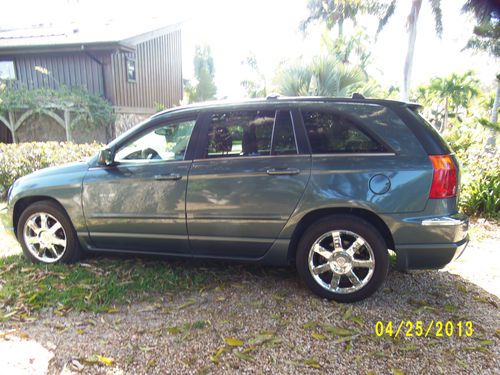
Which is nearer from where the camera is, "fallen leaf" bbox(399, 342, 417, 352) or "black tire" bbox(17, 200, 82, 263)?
"fallen leaf" bbox(399, 342, 417, 352)

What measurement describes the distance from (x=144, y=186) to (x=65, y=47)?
11986 millimetres

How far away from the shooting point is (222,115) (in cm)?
341

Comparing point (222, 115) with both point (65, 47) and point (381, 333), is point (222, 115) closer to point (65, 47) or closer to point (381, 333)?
point (381, 333)

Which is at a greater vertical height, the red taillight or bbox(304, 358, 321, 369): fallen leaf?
the red taillight

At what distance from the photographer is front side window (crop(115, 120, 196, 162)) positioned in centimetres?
347

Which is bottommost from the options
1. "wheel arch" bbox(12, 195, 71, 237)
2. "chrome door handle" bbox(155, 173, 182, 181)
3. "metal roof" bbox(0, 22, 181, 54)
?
"wheel arch" bbox(12, 195, 71, 237)

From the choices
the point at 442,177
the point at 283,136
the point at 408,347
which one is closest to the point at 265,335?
the point at 408,347

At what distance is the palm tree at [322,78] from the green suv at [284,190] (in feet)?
23.9

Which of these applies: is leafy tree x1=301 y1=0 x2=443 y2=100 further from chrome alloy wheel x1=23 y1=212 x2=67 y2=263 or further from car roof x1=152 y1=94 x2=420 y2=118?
chrome alloy wheel x1=23 y1=212 x2=67 y2=263

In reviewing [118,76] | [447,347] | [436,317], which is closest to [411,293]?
[436,317]

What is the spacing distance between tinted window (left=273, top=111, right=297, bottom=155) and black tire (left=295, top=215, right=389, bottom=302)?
26.8 inches

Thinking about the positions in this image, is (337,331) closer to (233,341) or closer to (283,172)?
(233,341)

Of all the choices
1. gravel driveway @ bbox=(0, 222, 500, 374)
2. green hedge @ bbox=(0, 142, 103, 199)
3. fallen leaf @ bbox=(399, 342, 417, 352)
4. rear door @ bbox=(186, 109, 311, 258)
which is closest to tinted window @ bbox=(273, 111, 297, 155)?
rear door @ bbox=(186, 109, 311, 258)

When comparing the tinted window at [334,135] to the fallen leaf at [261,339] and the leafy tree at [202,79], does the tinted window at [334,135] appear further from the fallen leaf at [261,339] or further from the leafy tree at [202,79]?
the leafy tree at [202,79]
